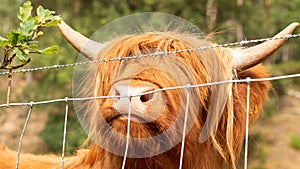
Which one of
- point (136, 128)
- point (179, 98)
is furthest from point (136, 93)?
point (179, 98)

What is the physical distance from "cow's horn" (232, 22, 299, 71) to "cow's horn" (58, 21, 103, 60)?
0.70m

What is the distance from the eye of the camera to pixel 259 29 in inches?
639

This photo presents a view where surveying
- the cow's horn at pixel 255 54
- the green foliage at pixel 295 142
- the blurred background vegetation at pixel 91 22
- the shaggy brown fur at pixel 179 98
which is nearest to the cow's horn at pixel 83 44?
the shaggy brown fur at pixel 179 98

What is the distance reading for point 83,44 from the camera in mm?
3199

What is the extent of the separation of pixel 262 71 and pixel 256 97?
0.13 metres

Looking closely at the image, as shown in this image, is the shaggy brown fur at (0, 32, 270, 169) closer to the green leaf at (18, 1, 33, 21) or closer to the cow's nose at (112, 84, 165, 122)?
the cow's nose at (112, 84, 165, 122)

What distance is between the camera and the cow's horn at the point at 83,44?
10.3 feet

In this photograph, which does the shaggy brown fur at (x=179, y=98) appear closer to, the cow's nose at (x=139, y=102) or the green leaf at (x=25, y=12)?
the cow's nose at (x=139, y=102)

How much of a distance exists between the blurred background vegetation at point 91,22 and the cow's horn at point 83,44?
865 cm

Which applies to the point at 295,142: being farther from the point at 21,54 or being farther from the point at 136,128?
the point at 21,54

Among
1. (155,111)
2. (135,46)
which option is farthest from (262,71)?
(155,111)

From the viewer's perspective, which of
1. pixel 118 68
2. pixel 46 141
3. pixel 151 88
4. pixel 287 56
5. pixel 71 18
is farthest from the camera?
pixel 287 56

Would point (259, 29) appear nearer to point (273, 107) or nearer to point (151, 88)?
point (273, 107)

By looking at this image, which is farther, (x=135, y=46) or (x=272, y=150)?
(x=272, y=150)
